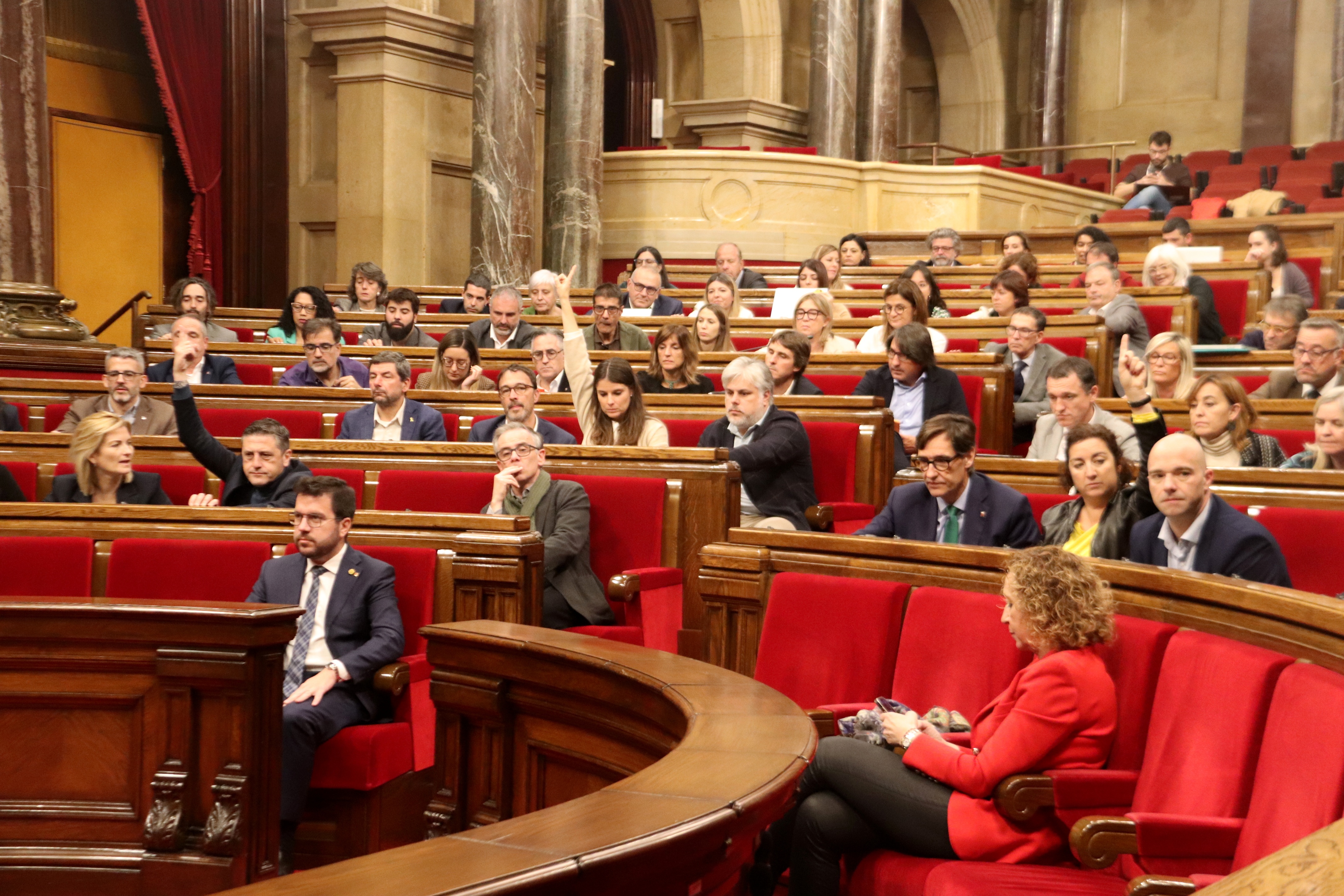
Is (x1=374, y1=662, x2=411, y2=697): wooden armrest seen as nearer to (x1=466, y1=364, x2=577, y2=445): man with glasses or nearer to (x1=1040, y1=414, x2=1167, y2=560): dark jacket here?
(x1=466, y1=364, x2=577, y2=445): man with glasses

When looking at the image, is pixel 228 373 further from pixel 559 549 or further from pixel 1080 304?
pixel 1080 304

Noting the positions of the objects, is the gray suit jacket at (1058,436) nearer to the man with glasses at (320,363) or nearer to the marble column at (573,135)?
the man with glasses at (320,363)

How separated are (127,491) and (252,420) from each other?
0.98 m

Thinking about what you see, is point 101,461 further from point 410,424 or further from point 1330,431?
point 1330,431

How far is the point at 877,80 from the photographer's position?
36.4 feet

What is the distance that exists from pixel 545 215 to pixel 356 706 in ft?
21.4

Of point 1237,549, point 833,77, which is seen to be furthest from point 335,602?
point 833,77

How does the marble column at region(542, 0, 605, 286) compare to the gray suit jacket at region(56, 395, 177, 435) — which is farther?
the marble column at region(542, 0, 605, 286)

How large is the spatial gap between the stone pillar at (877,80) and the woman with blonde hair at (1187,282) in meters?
4.92

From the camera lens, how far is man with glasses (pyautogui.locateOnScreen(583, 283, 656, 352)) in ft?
18.3

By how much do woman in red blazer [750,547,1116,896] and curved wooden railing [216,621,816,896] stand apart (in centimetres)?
37

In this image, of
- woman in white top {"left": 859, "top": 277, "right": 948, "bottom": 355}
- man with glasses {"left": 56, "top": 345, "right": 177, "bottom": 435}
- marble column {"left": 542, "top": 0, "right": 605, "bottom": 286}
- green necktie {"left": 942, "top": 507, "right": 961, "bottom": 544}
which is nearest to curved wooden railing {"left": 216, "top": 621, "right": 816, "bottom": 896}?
green necktie {"left": 942, "top": 507, "right": 961, "bottom": 544}

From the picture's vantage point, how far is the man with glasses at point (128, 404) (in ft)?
14.5

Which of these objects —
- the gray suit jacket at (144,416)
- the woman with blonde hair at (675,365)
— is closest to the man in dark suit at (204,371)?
the gray suit jacket at (144,416)
